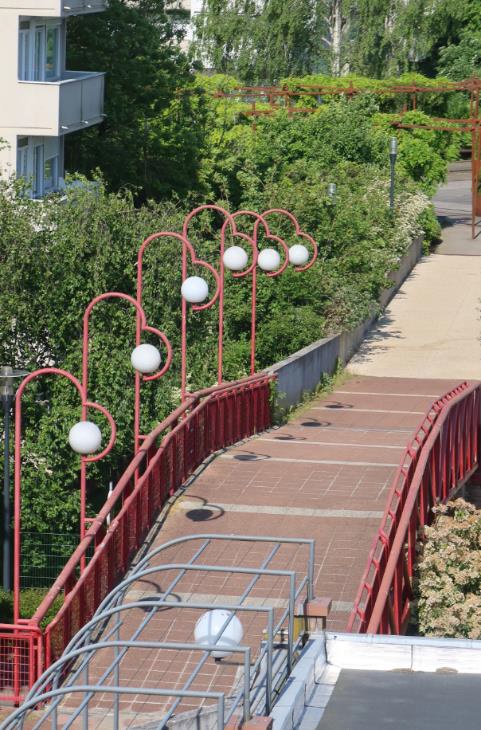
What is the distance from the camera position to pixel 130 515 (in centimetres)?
1802

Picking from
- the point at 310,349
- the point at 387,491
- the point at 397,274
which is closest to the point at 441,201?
the point at 397,274

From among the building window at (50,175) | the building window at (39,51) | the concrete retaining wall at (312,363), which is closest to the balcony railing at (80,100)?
the building window at (39,51)

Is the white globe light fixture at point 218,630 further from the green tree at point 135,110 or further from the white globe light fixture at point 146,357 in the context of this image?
the green tree at point 135,110

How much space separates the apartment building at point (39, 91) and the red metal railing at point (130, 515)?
352 inches

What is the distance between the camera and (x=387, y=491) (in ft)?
69.0

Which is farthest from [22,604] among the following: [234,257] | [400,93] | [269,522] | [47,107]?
[400,93]

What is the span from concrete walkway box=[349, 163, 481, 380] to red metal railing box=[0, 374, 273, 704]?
28.5 ft

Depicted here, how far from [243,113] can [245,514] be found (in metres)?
31.3

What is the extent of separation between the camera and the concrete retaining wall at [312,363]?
27625 millimetres

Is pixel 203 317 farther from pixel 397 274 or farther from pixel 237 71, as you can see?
pixel 237 71

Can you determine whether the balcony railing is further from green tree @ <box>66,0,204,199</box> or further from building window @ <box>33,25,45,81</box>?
green tree @ <box>66,0,204,199</box>

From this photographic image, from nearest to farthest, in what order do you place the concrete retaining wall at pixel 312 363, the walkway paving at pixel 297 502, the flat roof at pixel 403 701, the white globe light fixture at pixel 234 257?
the flat roof at pixel 403 701 → the walkway paving at pixel 297 502 → the white globe light fixture at pixel 234 257 → the concrete retaining wall at pixel 312 363

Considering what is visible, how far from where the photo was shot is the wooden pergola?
4919cm

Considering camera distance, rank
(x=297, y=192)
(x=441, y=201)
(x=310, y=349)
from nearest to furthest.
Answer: (x=310, y=349)
(x=297, y=192)
(x=441, y=201)
